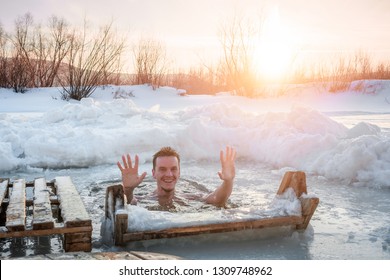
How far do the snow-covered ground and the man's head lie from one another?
0.52 m

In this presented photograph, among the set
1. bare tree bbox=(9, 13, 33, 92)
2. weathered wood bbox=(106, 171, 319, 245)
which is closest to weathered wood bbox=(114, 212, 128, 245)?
weathered wood bbox=(106, 171, 319, 245)

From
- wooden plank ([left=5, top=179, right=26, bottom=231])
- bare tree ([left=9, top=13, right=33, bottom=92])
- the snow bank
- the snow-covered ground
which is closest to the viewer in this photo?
wooden plank ([left=5, top=179, right=26, bottom=231])

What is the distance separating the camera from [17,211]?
2461mm

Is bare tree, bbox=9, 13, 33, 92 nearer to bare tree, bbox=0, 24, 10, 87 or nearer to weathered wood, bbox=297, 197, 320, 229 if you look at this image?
bare tree, bbox=0, 24, 10, 87

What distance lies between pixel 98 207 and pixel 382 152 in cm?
263

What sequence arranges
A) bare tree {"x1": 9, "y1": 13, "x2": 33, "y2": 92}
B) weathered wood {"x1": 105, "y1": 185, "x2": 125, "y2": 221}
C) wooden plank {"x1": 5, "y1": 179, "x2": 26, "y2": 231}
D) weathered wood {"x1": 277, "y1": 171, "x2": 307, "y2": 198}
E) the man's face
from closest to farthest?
1. wooden plank {"x1": 5, "y1": 179, "x2": 26, "y2": 231}
2. weathered wood {"x1": 105, "y1": 185, "x2": 125, "y2": 221}
3. weathered wood {"x1": 277, "y1": 171, "x2": 307, "y2": 198}
4. the man's face
5. bare tree {"x1": 9, "y1": 13, "x2": 33, "y2": 92}

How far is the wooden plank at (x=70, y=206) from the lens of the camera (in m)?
2.23

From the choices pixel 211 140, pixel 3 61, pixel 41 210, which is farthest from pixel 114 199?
pixel 3 61

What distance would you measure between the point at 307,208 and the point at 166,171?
1115 mm

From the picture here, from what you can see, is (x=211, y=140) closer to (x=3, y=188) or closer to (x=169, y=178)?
(x=169, y=178)

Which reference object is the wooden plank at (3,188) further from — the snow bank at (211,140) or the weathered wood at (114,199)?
the snow bank at (211,140)

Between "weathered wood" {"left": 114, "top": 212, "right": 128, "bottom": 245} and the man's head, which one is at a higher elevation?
the man's head

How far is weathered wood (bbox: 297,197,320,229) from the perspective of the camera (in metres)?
2.56

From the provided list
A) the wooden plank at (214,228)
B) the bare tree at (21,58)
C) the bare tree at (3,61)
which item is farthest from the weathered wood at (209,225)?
the bare tree at (3,61)
